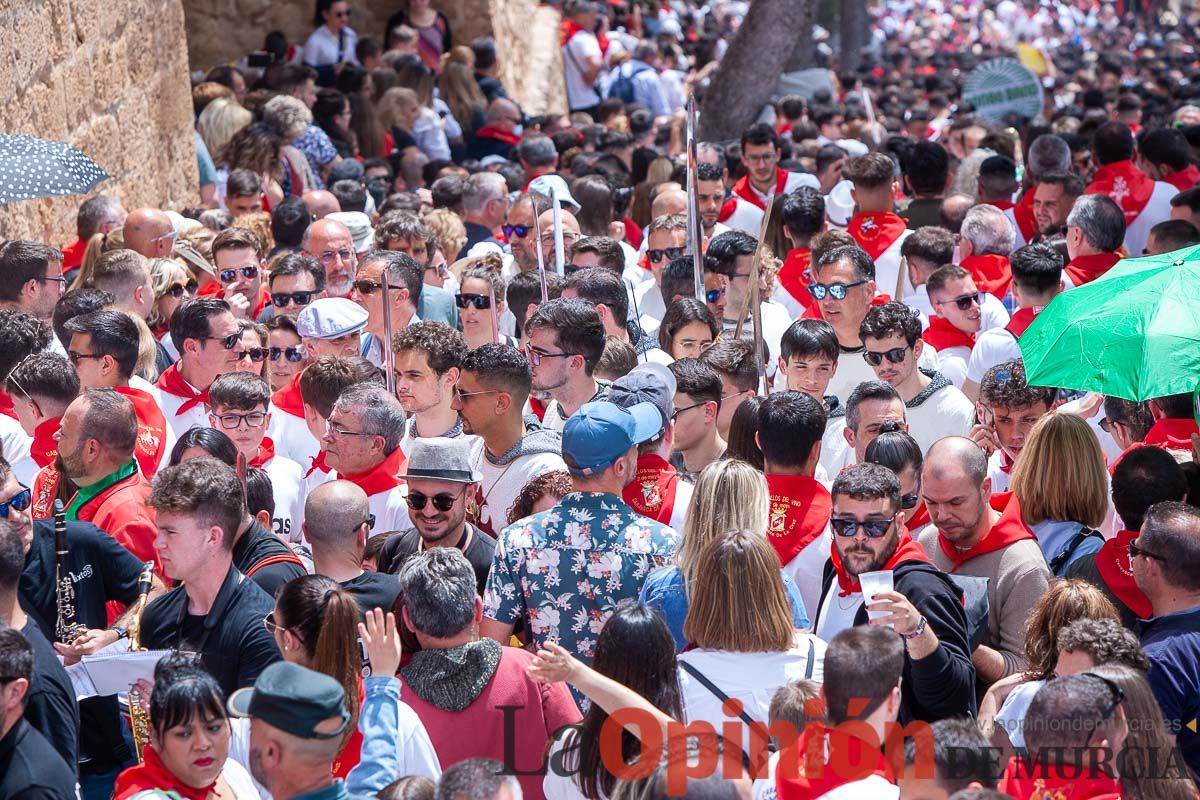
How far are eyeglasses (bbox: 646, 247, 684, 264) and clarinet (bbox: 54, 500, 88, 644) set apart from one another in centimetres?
450

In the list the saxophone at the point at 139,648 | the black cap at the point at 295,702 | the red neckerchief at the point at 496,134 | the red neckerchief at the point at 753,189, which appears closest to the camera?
the black cap at the point at 295,702

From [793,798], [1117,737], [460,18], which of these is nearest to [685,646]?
[793,798]

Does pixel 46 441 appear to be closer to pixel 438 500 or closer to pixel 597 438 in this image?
pixel 438 500

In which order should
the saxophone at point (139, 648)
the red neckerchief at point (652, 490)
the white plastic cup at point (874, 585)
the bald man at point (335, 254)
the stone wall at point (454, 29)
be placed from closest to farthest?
the white plastic cup at point (874, 585)
the saxophone at point (139, 648)
the red neckerchief at point (652, 490)
the bald man at point (335, 254)
the stone wall at point (454, 29)

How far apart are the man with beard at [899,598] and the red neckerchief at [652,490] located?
25.8 inches

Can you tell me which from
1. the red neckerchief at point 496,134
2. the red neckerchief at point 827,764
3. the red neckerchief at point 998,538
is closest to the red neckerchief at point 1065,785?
the red neckerchief at point 827,764

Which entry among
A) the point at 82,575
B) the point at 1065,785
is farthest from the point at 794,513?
the point at 82,575

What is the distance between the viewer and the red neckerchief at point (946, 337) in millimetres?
7398

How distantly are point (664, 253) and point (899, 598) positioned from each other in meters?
4.72

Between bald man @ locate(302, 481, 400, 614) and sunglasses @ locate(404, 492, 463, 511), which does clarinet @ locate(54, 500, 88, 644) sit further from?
sunglasses @ locate(404, 492, 463, 511)

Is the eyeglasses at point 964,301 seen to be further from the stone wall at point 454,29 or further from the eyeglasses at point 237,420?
the stone wall at point 454,29

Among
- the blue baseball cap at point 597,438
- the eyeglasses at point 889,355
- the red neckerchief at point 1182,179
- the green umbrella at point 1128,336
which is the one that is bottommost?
the eyeglasses at point 889,355

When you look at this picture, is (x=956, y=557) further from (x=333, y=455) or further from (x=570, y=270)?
(x=570, y=270)

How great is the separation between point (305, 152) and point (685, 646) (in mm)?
8156
